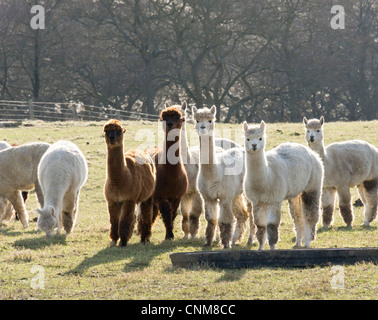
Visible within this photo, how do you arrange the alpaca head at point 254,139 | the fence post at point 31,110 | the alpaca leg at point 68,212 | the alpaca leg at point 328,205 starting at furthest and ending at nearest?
the fence post at point 31,110
the alpaca leg at point 328,205
the alpaca leg at point 68,212
the alpaca head at point 254,139

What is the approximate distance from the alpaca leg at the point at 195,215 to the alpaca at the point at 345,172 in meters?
2.00

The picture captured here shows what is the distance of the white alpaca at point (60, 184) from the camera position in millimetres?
9195

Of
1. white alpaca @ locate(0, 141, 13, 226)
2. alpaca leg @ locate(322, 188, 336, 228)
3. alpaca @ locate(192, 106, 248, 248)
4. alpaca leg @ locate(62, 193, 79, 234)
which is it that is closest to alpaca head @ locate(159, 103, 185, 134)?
alpaca @ locate(192, 106, 248, 248)

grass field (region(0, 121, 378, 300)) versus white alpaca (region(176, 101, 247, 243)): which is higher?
white alpaca (region(176, 101, 247, 243))

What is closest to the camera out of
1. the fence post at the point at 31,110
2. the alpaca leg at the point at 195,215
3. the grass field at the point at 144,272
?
the grass field at the point at 144,272

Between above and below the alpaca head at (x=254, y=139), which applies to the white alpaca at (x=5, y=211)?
below

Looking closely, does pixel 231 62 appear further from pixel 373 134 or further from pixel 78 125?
pixel 373 134

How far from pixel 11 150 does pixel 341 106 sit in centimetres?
2529

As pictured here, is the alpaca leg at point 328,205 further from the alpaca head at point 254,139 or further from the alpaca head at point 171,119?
the alpaca head at point 254,139

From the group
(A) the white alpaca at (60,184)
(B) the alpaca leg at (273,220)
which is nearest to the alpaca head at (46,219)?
(A) the white alpaca at (60,184)

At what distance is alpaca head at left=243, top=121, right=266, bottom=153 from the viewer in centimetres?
743

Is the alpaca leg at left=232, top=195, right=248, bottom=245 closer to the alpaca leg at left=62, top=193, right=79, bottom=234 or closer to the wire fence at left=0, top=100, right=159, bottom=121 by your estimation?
the alpaca leg at left=62, top=193, right=79, bottom=234

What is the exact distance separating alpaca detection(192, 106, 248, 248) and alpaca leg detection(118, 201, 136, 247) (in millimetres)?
904

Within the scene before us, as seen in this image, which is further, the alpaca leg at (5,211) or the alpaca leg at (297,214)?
the alpaca leg at (5,211)
